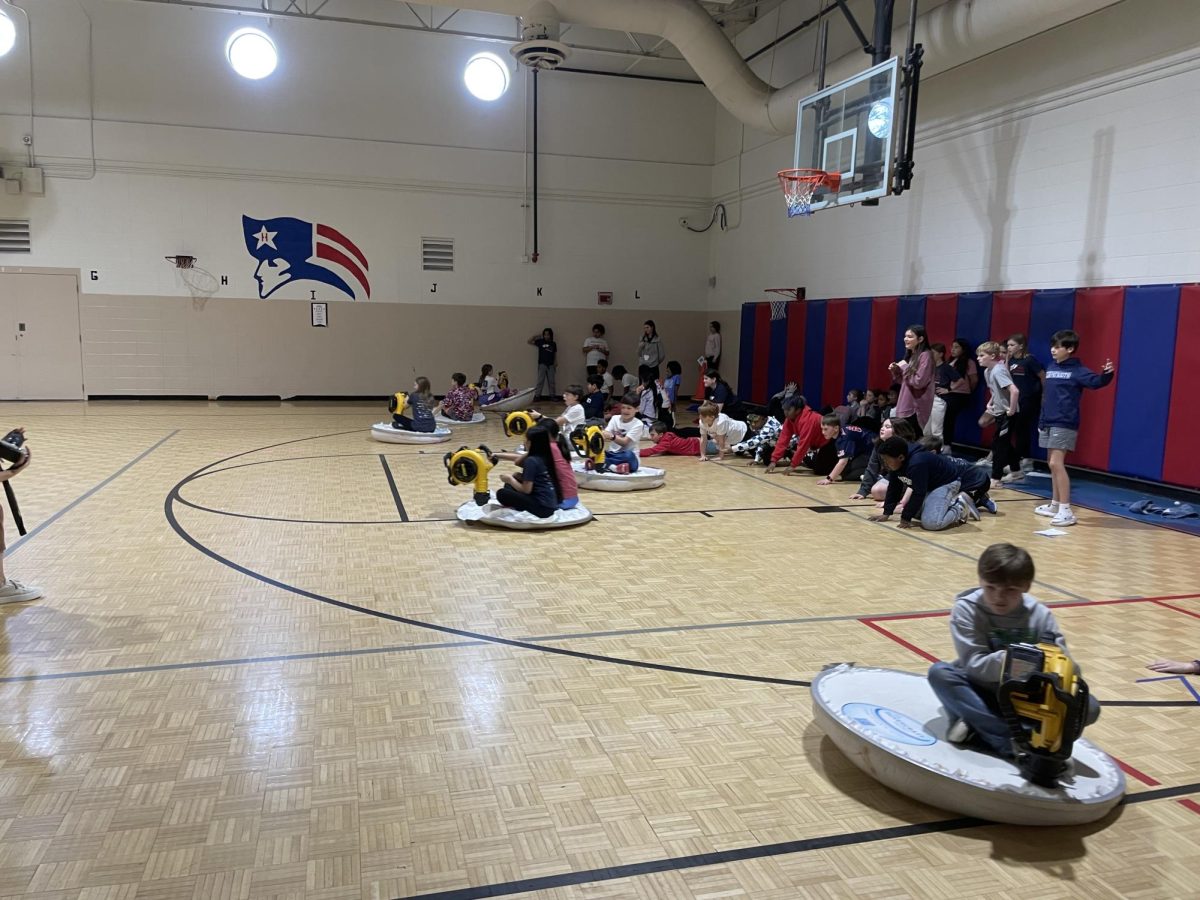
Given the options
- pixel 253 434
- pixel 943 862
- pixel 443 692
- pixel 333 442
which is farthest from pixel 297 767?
pixel 253 434

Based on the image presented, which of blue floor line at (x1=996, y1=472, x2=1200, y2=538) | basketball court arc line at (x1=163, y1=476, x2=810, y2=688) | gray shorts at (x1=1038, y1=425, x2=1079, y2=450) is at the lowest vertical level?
basketball court arc line at (x1=163, y1=476, x2=810, y2=688)

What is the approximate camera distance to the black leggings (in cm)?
703

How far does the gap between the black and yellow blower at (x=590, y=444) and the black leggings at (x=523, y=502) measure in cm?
195

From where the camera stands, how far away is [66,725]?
3484 mm

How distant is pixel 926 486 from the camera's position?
24.7 ft

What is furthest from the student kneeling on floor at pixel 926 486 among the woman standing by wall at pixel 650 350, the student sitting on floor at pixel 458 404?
the woman standing by wall at pixel 650 350

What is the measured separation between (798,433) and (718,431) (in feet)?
3.78

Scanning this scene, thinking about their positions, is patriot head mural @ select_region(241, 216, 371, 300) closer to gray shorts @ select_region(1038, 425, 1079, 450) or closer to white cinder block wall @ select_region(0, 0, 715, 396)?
white cinder block wall @ select_region(0, 0, 715, 396)

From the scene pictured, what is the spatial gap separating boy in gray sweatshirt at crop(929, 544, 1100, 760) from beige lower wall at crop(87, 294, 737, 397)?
15368 millimetres

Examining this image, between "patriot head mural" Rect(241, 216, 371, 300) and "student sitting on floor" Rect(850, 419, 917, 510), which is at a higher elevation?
"patriot head mural" Rect(241, 216, 371, 300)

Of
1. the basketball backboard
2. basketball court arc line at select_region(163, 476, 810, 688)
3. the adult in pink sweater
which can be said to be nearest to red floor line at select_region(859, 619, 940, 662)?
basketball court arc line at select_region(163, 476, 810, 688)

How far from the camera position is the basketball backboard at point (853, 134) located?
9891 millimetres

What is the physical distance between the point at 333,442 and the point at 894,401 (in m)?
7.62

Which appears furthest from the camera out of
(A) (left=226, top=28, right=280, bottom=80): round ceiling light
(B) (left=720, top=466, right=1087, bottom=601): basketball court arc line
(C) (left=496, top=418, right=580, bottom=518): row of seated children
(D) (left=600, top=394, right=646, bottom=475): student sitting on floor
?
(A) (left=226, top=28, right=280, bottom=80): round ceiling light
